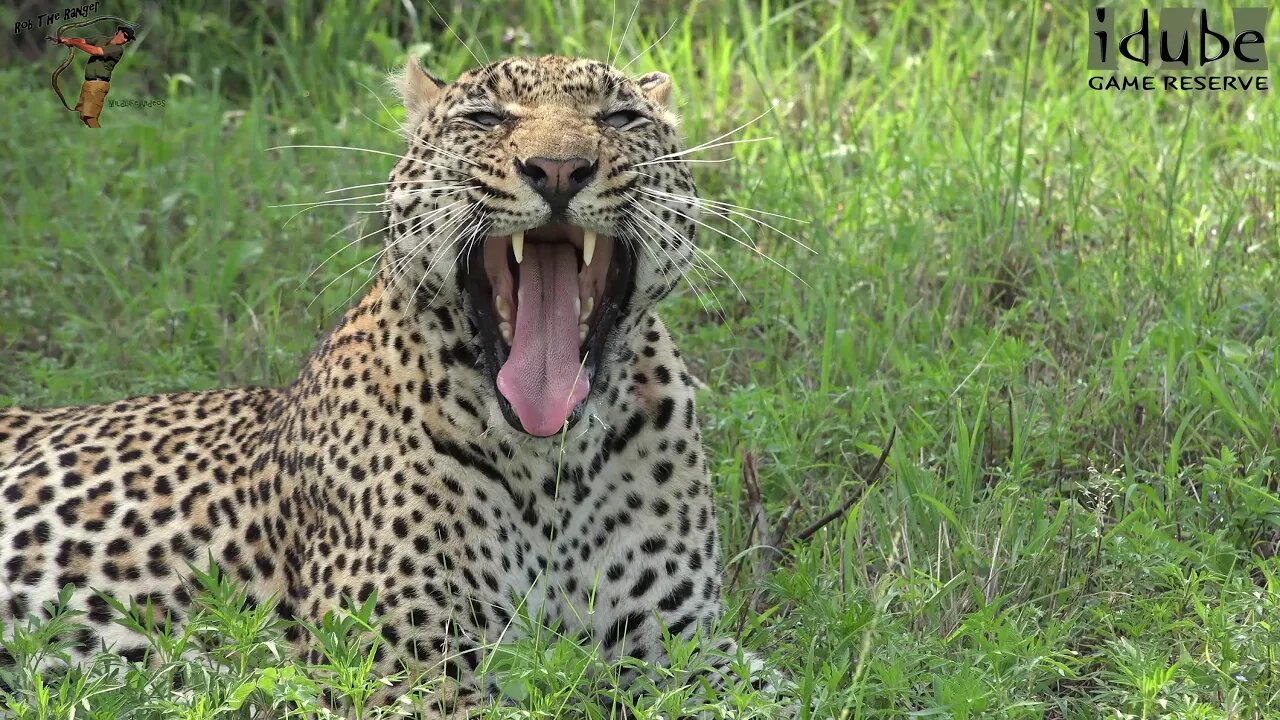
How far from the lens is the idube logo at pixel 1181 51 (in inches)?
320

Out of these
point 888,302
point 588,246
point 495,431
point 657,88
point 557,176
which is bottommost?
point 888,302

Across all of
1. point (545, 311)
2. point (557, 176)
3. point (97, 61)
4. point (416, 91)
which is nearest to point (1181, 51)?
point (416, 91)

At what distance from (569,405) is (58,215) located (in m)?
4.39

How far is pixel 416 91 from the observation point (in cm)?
479

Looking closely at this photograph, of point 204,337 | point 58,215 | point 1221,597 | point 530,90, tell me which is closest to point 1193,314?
point 1221,597

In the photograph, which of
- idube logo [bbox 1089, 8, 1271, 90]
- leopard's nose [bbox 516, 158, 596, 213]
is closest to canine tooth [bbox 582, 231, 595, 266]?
leopard's nose [bbox 516, 158, 596, 213]

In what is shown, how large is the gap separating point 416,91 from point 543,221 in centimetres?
78

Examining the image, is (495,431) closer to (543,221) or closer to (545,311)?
(545,311)

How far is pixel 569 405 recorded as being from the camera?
14.2ft

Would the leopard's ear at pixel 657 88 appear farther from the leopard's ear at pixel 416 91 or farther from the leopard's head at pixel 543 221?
the leopard's ear at pixel 416 91

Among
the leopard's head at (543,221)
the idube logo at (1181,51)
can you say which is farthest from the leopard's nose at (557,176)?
the idube logo at (1181,51)

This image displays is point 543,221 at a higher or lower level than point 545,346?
higher

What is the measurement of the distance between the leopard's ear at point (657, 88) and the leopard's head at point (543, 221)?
145 mm

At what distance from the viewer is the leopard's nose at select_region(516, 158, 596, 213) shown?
165 inches
